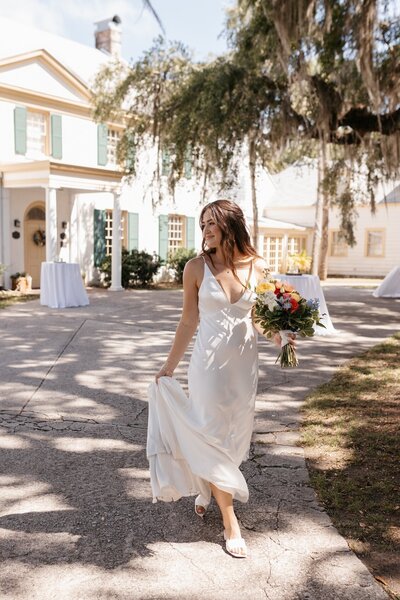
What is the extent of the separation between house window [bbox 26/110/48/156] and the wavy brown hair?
15.0 meters

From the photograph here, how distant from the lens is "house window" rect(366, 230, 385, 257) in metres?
26.3

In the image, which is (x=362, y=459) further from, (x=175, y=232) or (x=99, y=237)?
(x=175, y=232)

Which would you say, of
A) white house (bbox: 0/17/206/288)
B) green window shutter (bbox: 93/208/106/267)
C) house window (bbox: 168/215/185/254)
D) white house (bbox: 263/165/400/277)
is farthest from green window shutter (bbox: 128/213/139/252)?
white house (bbox: 263/165/400/277)

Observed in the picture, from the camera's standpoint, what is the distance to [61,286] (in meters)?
12.7

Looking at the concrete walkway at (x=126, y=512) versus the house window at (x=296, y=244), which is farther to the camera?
the house window at (x=296, y=244)

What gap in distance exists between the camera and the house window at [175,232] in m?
21.0

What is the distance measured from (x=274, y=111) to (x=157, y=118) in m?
2.83

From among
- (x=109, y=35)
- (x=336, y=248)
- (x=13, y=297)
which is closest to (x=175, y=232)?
(x=13, y=297)

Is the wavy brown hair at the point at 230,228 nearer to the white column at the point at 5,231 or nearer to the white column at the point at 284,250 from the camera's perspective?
the white column at the point at 5,231

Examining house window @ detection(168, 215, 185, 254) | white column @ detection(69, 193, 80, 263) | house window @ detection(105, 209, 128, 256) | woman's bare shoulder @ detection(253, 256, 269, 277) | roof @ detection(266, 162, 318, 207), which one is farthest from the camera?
roof @ detection(266, 162, 318, 207)

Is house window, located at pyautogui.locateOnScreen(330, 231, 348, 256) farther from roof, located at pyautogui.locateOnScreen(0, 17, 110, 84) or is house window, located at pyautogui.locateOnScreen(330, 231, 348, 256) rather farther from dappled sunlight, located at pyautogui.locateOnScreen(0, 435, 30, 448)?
dappled sunlight, located at pyautogui.locateOnScreen(0, 435, 30, 448)

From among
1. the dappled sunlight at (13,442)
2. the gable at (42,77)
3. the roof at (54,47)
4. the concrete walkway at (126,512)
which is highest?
the roof at (54,47)

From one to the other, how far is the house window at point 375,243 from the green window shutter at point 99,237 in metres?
13.5

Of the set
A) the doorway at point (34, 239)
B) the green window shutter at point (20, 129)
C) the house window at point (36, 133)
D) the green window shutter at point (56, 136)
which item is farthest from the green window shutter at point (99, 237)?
the green window shutter at point (20, 129)
